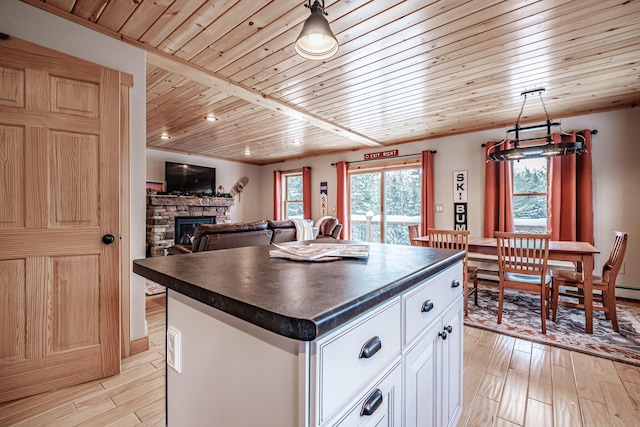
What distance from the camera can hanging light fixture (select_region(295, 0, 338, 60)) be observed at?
1346 mm

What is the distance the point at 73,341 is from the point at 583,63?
4.45 m

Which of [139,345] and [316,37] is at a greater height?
[316,37]

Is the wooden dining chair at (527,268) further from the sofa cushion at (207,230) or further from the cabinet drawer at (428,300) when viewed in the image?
the sofa cushion at (207,230)

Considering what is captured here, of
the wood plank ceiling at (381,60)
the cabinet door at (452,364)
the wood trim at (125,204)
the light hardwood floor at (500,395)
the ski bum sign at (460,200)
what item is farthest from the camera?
the ski bum sign at (460,200)

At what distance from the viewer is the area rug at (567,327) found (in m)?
2.25

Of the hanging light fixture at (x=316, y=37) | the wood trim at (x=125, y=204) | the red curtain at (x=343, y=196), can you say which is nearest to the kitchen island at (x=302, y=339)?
the hanging light fixture at (x=316, y=37)

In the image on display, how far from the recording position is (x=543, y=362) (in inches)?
82.6

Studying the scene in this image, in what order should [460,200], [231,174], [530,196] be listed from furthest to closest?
[231,174] < [460,200] < [530,196]

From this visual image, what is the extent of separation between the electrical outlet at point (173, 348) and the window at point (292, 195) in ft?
20.6

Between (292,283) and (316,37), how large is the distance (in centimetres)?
132

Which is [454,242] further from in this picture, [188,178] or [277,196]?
[188,178]

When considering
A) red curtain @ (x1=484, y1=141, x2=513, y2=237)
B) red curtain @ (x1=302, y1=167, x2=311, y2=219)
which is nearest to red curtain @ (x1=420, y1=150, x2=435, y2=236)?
red curtain @ (x1=484, y1=141, x2=513, y2=237)

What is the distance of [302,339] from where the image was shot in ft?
1.59

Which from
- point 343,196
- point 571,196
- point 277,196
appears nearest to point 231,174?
point 277,196
